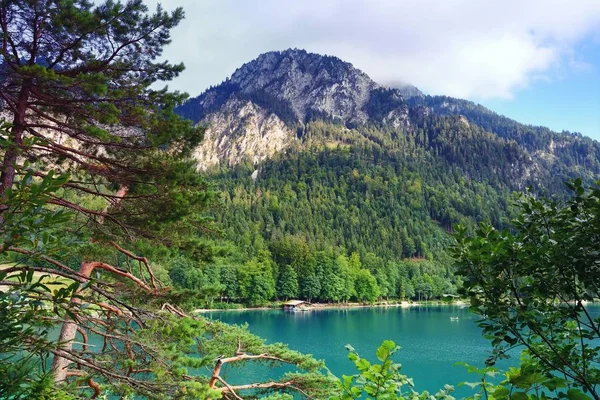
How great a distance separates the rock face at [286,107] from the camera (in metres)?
155

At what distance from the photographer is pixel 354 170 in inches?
5266

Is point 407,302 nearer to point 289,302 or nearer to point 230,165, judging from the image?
point 289,302

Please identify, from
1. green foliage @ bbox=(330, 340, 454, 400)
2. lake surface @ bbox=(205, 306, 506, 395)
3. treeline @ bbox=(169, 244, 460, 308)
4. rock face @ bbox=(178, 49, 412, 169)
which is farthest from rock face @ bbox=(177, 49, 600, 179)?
green foliage @ bbox=(330, 340, 454, 400)

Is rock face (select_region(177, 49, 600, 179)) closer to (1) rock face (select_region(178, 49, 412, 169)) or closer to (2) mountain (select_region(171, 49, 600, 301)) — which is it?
(1) rock face (select_region(178, 49, 412, 169))

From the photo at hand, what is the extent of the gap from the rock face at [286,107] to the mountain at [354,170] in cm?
55

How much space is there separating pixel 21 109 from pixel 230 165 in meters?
144

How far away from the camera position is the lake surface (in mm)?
22203

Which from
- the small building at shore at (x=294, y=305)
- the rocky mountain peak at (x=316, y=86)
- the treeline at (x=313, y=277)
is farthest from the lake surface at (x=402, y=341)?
the rocky mountain peak at (x=316, y=86)

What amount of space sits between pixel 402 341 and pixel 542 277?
3324 centimetres

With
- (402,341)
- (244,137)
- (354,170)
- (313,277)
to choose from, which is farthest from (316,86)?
(402,341)

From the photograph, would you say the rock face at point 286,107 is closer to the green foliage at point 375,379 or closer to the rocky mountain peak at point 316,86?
the rocky mountain peak at point 316,86

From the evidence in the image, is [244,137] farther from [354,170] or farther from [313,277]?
[313,277]

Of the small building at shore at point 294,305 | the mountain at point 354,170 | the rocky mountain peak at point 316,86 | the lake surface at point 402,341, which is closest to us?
the lake surface at point 402,341

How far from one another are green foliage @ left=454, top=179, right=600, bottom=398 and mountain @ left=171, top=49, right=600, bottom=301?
64.7m
